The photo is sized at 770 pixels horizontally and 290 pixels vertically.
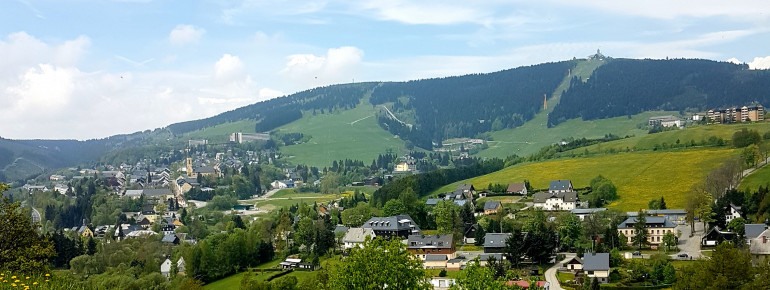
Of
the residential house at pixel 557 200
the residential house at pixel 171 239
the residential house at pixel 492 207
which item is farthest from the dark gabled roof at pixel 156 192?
the residential house at pixel 557 200

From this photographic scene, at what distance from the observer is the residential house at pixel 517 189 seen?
101444 mm

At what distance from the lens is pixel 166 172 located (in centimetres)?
19162

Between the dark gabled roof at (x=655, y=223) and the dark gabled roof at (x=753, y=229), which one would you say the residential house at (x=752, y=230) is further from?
the dark gabled roof at (x=655, y=223)

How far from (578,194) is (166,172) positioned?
412 ft

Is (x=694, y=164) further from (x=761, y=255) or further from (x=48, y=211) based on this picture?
(x=48, y=211)

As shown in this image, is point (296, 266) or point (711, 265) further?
point (296, 266)

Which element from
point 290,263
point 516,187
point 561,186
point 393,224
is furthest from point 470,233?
point 516,187

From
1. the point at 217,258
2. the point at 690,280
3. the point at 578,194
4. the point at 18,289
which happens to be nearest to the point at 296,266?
the point at 217,258

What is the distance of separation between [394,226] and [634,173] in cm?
4185

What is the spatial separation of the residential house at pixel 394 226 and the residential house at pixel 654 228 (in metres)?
21.0

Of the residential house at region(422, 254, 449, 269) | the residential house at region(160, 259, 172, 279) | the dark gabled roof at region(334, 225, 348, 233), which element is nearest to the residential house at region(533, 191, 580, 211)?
the dark gabled roof at region(334, 225, 348, 233)

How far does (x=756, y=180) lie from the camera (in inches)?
3359

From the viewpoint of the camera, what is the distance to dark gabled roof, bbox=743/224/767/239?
5997cm

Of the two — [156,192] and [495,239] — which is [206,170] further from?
[495,239]
